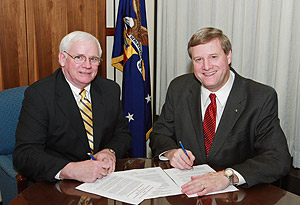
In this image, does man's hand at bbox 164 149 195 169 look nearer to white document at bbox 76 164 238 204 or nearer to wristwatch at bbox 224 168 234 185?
white document at bbox 76 164 238 204

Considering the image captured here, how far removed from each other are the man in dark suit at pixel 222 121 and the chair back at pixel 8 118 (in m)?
1.17

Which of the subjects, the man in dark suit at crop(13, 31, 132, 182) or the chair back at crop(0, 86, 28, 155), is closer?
the man in dark suit at crop(13, 31, 132, 182)

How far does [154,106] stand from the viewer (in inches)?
180

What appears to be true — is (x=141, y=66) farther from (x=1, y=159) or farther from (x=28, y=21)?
(x=1, y=159)

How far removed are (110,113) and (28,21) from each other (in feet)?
4.34

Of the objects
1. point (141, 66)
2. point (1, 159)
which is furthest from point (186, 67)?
point (1, 159)

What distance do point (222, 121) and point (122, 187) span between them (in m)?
0.85

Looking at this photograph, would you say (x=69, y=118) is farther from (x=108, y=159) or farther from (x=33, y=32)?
(x=33, y=32)

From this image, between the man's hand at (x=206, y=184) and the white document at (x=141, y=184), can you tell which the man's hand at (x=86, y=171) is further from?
the man's hand at (x=206, y=184)

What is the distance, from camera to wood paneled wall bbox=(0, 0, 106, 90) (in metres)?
3.10

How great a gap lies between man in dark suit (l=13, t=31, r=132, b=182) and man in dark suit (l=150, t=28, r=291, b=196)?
373 millimetres

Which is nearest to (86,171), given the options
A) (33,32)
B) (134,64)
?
(33,32)

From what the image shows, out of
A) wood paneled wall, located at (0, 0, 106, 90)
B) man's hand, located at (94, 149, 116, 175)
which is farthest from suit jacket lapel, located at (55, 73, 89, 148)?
wood paneled wall, located at (0, 0, 106, 90)

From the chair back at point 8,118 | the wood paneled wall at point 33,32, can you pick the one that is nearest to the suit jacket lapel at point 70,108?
the chair back at point 8,118
